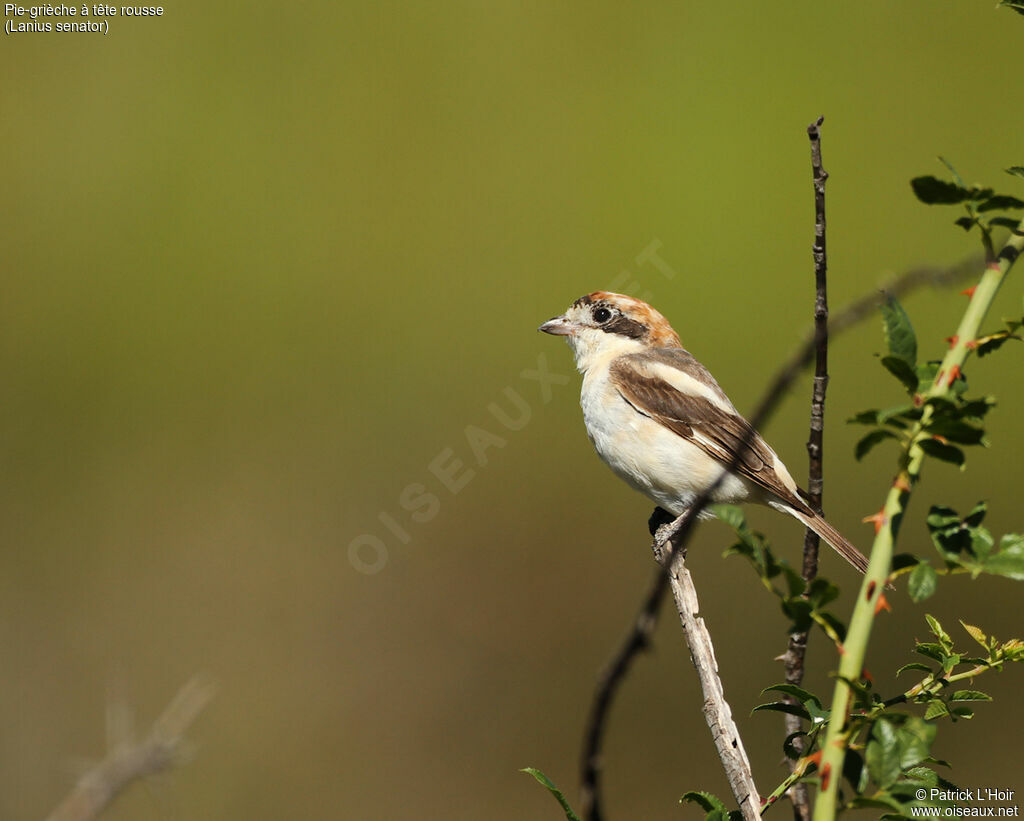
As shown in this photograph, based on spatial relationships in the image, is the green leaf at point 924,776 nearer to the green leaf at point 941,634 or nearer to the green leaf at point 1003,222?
the green leaf at point 941,634

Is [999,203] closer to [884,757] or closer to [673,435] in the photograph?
[884,757]

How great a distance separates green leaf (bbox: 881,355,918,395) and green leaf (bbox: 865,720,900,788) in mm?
327

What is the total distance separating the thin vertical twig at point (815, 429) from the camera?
1.59m

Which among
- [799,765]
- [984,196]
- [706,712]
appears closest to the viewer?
[984,196]

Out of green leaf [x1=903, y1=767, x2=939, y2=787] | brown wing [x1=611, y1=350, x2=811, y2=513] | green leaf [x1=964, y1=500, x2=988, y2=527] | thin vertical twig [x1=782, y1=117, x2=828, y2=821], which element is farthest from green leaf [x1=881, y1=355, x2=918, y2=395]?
brown wing [x1=611, y1=350, x2=811, y2=513]

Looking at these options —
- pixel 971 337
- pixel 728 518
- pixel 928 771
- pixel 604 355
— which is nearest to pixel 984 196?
pixel 971 337

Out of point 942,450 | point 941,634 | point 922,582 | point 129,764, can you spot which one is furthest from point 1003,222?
point 129,764

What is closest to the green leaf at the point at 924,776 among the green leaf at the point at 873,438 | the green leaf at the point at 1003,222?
the green leaf at the point at 873,438

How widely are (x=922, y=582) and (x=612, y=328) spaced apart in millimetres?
4503

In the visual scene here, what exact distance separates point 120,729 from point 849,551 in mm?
3114

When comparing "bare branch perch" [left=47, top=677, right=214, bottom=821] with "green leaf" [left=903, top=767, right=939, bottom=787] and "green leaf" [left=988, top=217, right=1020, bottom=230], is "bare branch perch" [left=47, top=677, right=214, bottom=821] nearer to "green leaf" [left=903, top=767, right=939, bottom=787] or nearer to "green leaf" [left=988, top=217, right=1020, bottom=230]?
"green leaf" [left=903, top=767, right=939, bottom=787]

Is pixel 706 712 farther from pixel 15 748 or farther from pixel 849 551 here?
pixel 15 748

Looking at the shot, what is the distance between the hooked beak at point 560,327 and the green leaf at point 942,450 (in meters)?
4.55

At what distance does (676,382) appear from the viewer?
4980mm
